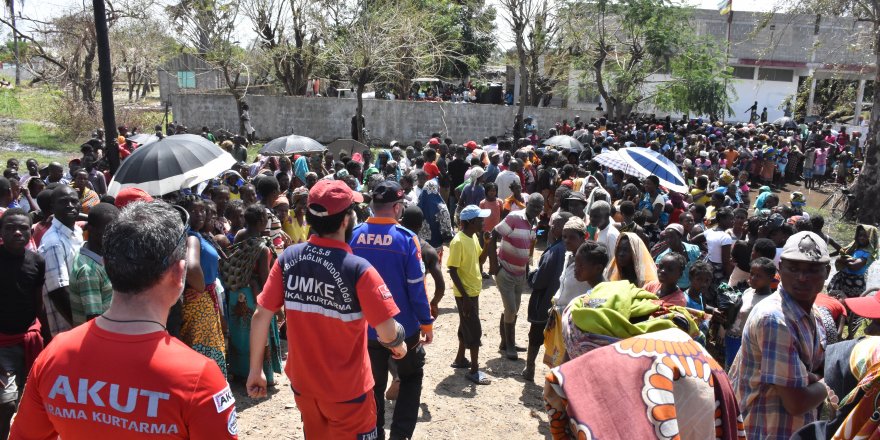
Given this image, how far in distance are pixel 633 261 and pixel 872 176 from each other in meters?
12.1

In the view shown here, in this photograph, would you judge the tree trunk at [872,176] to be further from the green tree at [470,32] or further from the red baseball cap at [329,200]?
the green tree at [470,32]

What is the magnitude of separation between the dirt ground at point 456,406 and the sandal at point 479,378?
49 mm

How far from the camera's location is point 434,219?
832cm

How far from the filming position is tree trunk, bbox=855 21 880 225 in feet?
45.7

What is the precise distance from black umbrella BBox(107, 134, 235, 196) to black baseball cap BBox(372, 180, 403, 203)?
2653mm

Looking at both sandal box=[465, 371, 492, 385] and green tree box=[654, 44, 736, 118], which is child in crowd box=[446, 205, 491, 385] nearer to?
sandal box=[465, 371, 492, 385]

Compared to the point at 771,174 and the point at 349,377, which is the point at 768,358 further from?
the point at 771,174

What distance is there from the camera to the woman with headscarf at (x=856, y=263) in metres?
6.43

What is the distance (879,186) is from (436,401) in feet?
41.2

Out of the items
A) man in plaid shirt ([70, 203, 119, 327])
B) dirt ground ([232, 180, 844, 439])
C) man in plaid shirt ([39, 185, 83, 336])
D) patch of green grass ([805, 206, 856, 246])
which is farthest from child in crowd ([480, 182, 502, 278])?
patch of green grass ([805, 206, 856, 246])

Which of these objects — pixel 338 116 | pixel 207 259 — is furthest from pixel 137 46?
pixel 207 259

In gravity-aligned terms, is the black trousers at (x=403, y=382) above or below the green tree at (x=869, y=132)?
below

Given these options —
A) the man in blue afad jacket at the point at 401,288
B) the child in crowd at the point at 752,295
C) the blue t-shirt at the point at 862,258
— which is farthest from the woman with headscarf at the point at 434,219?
the blue t-shirt at the point at 862,258

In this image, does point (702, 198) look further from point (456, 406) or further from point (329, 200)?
point (329, 200)
